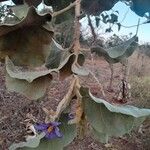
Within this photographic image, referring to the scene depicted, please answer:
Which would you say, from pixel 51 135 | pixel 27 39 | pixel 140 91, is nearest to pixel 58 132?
pixel 51 135

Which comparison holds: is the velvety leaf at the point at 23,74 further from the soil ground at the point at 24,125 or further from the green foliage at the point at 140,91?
the green foliage at the point at 140,91

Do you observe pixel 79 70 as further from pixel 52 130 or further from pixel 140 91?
pixel 140 91

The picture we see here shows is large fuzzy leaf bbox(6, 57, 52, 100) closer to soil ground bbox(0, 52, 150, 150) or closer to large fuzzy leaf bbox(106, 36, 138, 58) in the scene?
large fuzzy leaf bbox(106, 36, 138, 58)

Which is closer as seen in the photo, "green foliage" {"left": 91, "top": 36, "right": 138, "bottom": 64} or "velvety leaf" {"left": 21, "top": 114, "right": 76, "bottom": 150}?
"velvety leaf" {"left": 21, "top": 114, "right": 76, "bottom": 150}

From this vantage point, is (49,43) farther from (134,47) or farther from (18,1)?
(18,1)

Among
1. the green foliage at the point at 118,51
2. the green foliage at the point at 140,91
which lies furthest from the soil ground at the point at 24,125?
the green foliage at the point at 118,51

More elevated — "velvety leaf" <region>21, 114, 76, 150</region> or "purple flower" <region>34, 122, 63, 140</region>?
"purple flower" <region>34, 122, 63, 140</region>

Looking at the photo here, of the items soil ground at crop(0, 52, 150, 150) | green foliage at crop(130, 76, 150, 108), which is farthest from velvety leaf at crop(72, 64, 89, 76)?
green foliage at crop(130, 76, 150, 108)
